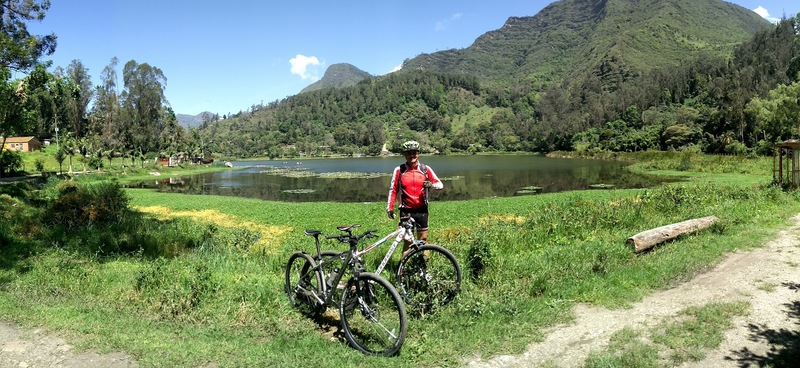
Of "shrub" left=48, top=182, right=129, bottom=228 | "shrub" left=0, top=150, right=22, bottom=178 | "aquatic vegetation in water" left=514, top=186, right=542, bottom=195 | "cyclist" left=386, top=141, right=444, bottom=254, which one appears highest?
"shrub" left=0, top=150, right=22, bottom=178

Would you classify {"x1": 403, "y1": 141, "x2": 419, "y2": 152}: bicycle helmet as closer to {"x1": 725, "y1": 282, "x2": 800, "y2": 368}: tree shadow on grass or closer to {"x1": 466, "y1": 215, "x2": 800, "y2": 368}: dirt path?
{"x1": 466, "y1": 215, "x2": 800, "y2": 368}: dirt path

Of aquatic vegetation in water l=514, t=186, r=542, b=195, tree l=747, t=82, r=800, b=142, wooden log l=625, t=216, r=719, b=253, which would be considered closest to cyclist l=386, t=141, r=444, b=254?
wooden log l=625, t=216, r=719, b=253

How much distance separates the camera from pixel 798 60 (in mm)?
92500

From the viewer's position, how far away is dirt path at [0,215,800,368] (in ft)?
16.0

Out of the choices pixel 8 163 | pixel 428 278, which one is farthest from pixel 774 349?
A: pixel 8 163

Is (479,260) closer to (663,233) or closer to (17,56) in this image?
(663,233)

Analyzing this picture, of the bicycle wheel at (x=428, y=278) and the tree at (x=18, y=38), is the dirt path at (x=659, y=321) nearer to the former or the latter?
the bicycle wheel at (x=428, y=278)

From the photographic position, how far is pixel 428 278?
21.5ft

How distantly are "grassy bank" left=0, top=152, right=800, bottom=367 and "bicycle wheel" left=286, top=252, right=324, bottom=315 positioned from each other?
0.25 m

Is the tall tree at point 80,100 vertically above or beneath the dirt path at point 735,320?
above

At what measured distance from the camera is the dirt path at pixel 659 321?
488cm

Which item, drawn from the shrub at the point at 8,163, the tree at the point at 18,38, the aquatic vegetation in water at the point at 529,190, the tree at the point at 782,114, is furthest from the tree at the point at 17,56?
the tree at the point at 782,114

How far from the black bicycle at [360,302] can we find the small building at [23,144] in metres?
94.3

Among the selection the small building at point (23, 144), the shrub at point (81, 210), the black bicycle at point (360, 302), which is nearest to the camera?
the black bicycle at point (360, 302)
